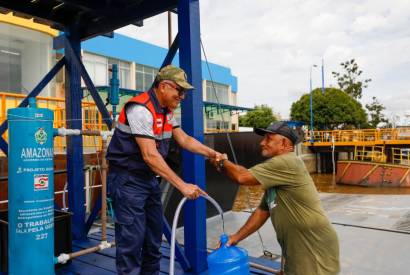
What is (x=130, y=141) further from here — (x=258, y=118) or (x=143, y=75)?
(x=258, y=118)

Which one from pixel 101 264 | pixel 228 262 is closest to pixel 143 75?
pixel 101 264

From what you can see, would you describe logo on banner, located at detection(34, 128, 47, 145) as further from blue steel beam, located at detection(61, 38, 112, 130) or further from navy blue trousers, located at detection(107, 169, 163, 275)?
blue steel beam, located at detection(61, 38, 112, 130)

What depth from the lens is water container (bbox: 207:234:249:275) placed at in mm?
2350

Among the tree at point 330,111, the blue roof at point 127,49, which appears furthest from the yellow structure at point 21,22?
the tree at point 330,111

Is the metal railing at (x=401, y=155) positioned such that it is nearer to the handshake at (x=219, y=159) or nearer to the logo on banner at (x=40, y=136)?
the handshake at (x=219, y=159)

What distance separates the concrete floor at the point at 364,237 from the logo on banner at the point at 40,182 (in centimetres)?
269

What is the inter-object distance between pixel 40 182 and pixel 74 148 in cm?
184

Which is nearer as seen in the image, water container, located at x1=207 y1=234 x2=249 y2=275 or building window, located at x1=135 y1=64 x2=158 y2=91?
water container, located at x1=207 y1=234 x2=249 y2=275

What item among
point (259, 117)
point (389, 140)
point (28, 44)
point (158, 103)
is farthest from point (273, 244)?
point (259, 117)

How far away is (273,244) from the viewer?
5035 mm

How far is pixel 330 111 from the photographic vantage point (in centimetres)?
4028

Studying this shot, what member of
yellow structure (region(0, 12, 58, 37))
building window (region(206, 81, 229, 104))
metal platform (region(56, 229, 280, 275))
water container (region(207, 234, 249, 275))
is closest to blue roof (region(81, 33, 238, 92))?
building window (region(206, 81, 229, 104))

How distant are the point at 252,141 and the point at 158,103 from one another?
381 cm

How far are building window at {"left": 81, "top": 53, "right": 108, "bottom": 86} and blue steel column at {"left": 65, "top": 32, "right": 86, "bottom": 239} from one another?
2075 cm
